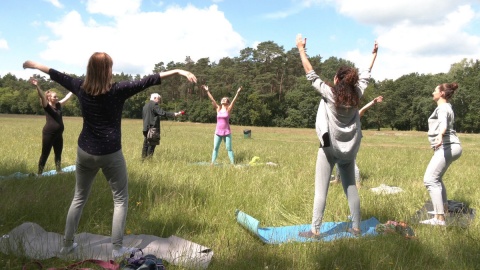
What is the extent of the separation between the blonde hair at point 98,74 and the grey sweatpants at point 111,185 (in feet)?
1.93

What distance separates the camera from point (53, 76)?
3590mm

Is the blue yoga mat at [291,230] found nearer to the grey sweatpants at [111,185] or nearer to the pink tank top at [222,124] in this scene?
the grey sweatpants at [111,185]

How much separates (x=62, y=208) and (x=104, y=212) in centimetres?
54

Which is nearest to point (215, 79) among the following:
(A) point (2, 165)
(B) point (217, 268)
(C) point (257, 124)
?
(C) point (257, 124)

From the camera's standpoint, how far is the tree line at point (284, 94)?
7244 centimetres

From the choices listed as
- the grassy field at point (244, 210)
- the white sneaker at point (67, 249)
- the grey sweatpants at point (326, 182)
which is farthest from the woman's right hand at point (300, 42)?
the white sneaker at point (67, 249)

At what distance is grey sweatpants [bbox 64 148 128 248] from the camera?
3.44 m

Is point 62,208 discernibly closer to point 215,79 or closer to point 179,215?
point 179,215

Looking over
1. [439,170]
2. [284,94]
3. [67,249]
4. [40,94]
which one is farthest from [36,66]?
[284,94]

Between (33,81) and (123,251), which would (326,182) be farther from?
(33,81)

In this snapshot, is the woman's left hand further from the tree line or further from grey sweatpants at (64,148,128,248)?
the tree line

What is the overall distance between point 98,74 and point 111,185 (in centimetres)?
106

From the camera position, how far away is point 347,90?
3877mm

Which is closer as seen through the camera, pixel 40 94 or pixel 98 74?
pixel 98 74
